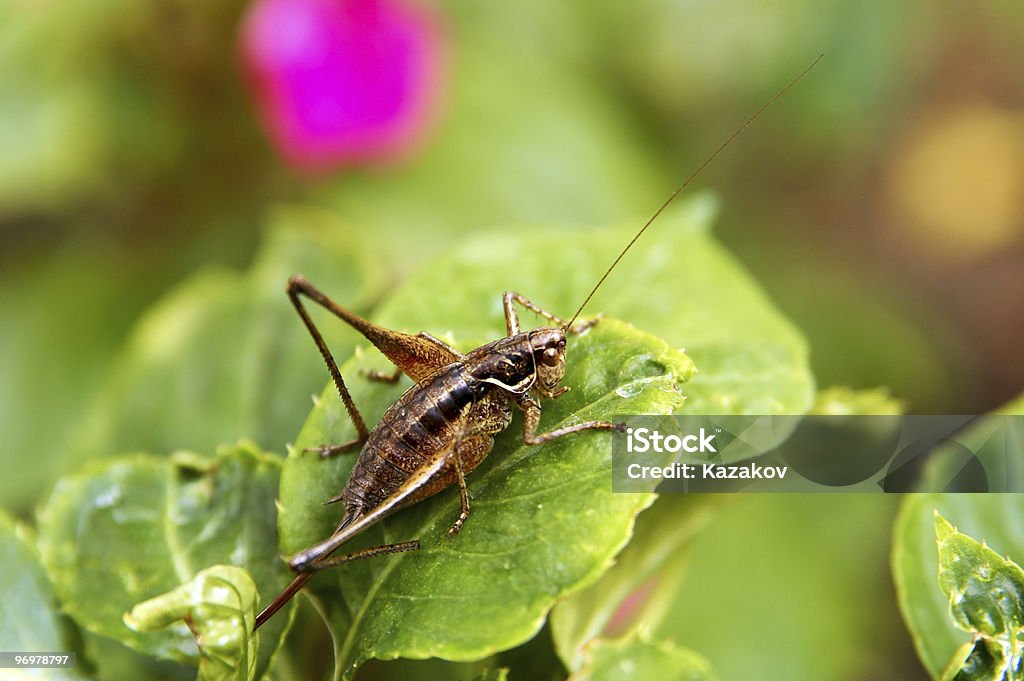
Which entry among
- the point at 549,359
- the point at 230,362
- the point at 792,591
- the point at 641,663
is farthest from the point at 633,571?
the point at 792,591

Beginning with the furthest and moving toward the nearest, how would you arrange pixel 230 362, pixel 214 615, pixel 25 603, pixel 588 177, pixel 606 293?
1. pixel 588 177
2. pixel 230 362
3. pixel 606 293
4. pixel 25 603
5. pixel 214 615

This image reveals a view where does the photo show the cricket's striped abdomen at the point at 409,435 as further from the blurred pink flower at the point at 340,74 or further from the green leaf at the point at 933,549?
the blurred pink flower at the point at 340,74

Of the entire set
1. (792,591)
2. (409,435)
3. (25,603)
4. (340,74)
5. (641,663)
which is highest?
(340,74)

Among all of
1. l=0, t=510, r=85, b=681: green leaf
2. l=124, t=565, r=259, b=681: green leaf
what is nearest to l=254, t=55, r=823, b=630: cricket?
l=124, t=565, r=259, b=681: green leaf

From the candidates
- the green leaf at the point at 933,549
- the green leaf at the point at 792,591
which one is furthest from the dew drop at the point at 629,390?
the green leaf at the point at 792,591

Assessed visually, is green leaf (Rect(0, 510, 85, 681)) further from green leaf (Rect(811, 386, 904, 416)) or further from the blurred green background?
green leaf (Rect(811, 386, 904, 416))

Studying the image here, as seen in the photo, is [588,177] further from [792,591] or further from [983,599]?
[983,599]

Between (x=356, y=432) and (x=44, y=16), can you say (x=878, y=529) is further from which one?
(x=44, y=16)
